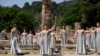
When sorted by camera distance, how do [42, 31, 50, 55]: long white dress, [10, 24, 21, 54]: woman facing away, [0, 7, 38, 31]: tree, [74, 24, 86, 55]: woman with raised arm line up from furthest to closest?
[0, 7, 38, 31]: tree, [74, 24, 86, 55]: woman with raised arm, [10, 24, 21, 54]: woman facing away, [42, 31, 50, 55]: long white dress

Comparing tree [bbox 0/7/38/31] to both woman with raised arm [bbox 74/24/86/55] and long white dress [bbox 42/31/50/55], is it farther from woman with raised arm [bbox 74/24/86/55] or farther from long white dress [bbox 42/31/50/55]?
long white dress [bbox 42/31/50/55]

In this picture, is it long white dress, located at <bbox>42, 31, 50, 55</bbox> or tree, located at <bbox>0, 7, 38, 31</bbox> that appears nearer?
long white dress, located at <bbox>42, 31, 50, 55</bbox>

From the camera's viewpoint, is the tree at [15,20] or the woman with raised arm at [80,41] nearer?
the woman with raised arm at [80,41]

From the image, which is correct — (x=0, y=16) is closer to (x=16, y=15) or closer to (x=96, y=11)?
(x=16, y=15)

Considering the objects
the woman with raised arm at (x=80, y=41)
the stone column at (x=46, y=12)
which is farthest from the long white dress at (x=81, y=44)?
the stone column at (x=46, y=12)

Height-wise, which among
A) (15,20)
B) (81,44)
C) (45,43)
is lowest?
(81,44)

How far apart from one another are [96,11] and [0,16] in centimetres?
4198

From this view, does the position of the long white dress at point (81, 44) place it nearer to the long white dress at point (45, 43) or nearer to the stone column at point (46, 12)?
the long white dress at point (45, 43)

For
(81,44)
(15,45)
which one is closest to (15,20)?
(15,45)

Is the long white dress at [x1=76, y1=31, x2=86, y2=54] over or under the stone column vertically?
under

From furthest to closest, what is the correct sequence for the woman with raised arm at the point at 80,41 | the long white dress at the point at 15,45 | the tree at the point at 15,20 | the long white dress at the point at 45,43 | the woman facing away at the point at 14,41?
the tree at the point at 15,20
the woman with raised arm at the point at 80,41
the long white dress at the point at 15,45
the woman facing away at the point at 14,41
the long white dress at the point at 45,43

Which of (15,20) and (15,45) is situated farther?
(15,20)

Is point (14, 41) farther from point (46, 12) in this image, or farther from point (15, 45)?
point (46, 12)

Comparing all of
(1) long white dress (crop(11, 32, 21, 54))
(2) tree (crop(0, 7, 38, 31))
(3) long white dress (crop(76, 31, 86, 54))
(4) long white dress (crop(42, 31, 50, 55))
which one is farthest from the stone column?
(2) tree (crop(0, 7, 38, 31))
